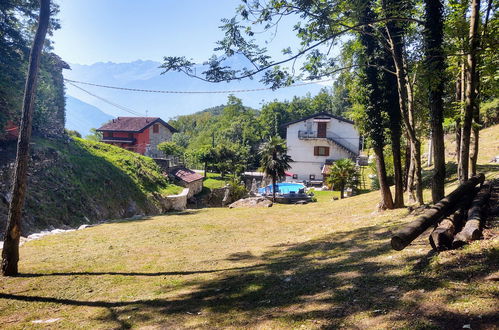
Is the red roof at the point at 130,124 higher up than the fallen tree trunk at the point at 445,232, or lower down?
higher up

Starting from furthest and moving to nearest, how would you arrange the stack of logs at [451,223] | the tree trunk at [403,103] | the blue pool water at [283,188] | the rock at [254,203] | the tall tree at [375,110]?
the blue pool water at [283,188]
the rock at [254,203]
the tall tree at [375,110]
the tree trunk at [403,103]
the stack of logs at [451,223]

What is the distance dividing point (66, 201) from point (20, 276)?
12.8 metres

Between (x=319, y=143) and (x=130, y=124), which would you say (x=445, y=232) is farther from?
(x=130, y=124)

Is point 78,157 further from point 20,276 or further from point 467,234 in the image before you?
point 467,234

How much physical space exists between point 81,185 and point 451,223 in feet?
72.0

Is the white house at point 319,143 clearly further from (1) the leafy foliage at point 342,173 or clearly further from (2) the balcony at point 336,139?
(1) the leafy foliage at point 342,173

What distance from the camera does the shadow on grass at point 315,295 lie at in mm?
4426

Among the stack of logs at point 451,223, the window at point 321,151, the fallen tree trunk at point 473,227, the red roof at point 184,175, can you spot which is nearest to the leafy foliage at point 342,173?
the red roof at point 184,175

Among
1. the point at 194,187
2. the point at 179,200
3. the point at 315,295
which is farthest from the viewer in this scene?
the point at 194,187

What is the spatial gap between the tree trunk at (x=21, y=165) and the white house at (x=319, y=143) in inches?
1745

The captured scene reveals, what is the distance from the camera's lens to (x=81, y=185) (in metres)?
22.2

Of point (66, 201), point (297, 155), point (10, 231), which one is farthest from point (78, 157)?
point (297, 155)

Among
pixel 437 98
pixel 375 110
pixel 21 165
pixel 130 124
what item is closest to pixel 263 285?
pixel 21 165

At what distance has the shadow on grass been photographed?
443 cm
